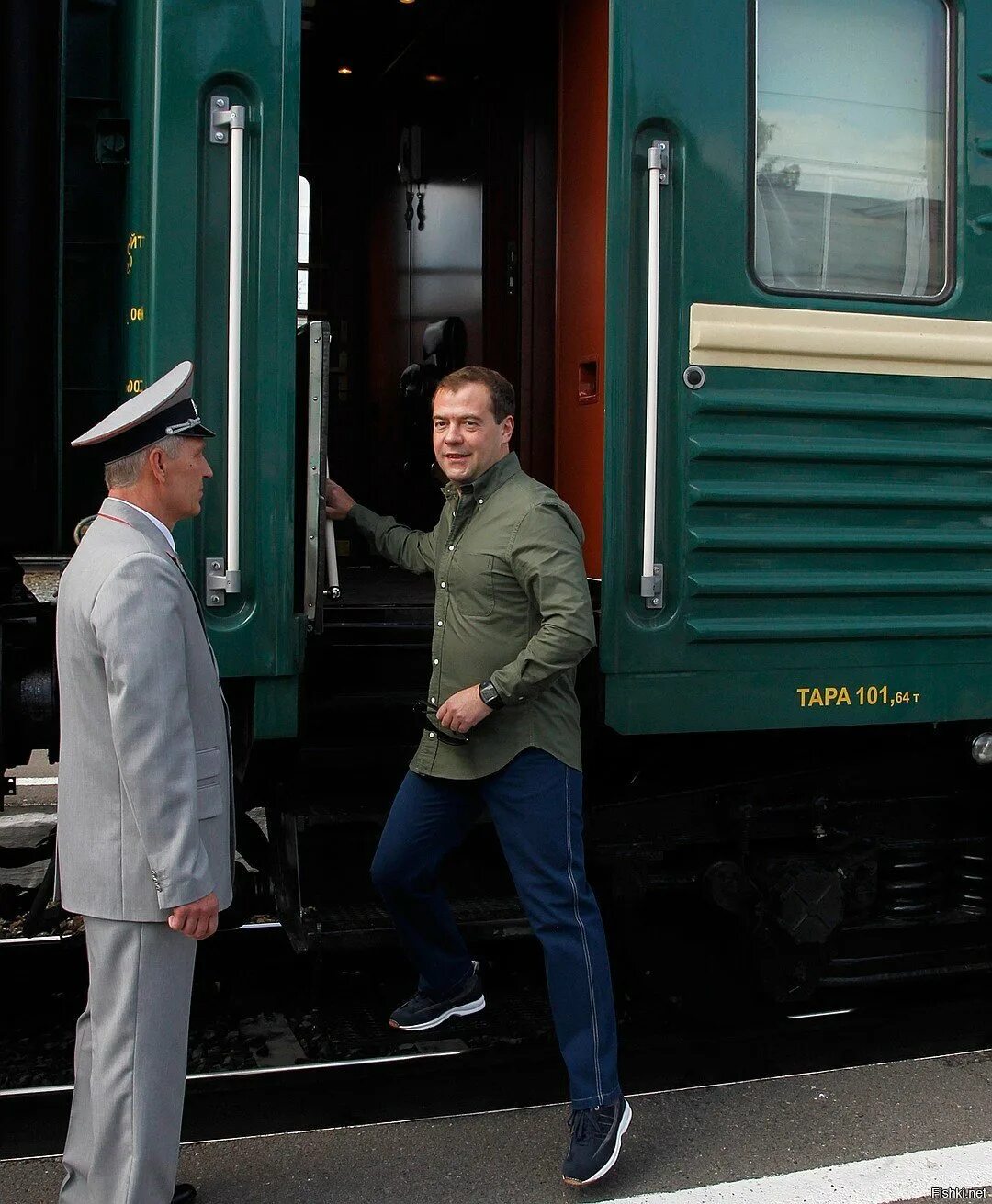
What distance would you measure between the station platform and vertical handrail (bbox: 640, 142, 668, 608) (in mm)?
1415

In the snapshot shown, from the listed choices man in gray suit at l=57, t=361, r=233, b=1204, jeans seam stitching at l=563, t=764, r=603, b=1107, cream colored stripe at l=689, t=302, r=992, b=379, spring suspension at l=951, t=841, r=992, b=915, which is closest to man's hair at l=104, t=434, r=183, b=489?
man in gray suit at l=57, t=361, r=233, b=1204

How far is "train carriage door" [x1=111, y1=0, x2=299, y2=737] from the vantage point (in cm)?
315

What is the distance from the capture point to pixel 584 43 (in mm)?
4105

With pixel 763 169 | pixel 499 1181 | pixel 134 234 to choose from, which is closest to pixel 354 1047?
pixel 499 1181

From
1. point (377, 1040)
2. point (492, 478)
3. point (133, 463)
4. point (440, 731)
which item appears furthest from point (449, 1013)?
point (133, 463)

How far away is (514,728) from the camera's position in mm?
3223

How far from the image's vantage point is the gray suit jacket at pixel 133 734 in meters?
2.46

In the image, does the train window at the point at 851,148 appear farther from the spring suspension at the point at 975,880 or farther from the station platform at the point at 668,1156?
the station platform at the point at 668,1156

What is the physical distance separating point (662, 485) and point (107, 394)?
1612 mm

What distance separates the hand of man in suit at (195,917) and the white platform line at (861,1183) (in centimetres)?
124

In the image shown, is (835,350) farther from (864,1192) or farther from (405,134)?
(405,134)

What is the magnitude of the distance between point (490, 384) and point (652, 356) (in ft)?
1.57

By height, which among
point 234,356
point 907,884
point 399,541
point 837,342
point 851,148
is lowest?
point 907,884

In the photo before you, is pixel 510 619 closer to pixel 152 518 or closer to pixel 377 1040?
pixel 152 518
